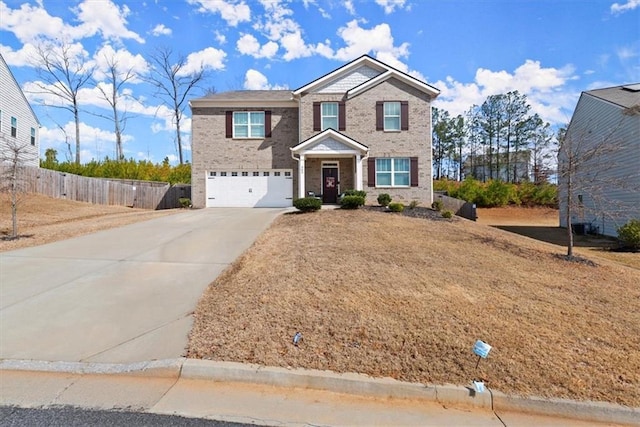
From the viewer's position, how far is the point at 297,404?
3385 millimetres

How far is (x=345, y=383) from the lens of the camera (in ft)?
12.0

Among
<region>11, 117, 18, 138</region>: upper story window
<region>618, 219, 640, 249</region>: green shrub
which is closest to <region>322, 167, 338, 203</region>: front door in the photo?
<region>618, 219, 640, 249</region>: green shrub

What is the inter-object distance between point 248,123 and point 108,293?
15089 mm

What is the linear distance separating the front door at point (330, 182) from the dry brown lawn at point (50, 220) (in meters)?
8.60

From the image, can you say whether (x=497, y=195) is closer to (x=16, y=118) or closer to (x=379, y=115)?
(x=379, y=115)

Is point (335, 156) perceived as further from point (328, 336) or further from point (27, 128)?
point (27, 128)

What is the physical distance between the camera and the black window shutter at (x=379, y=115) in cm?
1912

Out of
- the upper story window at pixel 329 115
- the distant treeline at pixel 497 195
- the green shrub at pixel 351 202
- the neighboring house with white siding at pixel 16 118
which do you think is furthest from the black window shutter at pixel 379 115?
the neighboring house with white siding at pixel 16 118

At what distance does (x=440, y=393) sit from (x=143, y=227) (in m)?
11.4

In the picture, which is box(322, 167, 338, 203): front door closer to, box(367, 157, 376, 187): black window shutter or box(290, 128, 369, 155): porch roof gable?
box(290, 128, 369, 155): porch roof gable

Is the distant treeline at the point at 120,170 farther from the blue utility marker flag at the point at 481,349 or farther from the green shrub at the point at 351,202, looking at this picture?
the blue utility marker flag at the point at 481,349

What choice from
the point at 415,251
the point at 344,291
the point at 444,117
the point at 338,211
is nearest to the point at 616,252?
the point at 415,251

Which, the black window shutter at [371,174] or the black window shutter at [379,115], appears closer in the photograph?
the black window shutter at [371,174]

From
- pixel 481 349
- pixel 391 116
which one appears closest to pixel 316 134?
pixel 391 116
